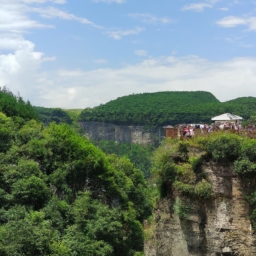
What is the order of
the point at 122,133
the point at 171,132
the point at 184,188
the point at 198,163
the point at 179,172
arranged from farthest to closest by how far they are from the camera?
the point at 122,133 < the point at 171,132 < the point at 179,172 < the point at 198,163 < the point at 184,188

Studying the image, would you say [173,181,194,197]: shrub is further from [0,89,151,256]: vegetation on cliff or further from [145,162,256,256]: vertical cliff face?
[0,89,151,256]: vegetation on cliff

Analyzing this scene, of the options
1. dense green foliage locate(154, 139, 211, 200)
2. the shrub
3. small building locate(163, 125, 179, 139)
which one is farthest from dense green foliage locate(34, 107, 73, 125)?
the shrub

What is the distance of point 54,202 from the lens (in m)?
26.8

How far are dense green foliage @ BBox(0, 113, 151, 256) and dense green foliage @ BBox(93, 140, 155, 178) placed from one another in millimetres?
64908

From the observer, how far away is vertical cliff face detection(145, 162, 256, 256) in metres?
13.9

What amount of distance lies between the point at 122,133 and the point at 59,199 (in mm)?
100756

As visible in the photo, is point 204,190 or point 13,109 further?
point 13,109

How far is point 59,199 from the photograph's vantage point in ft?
94.2

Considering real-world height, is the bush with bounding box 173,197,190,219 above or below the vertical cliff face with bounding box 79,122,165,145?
below

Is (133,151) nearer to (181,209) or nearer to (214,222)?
(181,209)

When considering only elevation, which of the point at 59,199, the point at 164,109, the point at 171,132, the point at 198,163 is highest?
the point at 164,109

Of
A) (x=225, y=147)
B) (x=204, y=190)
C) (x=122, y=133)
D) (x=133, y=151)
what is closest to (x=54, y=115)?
(x=122, y=133)

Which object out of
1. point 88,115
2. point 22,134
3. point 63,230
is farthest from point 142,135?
point 63,230

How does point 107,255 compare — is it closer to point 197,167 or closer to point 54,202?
point 54,202
